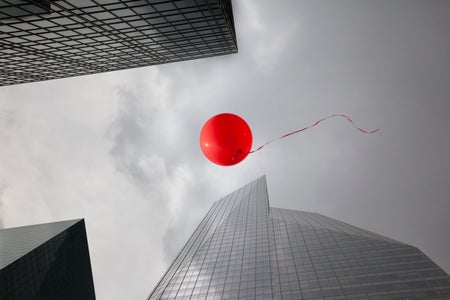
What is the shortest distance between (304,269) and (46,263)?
139 ft

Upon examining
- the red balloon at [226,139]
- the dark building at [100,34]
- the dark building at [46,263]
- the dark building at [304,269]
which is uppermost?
the dark building at [100,34]

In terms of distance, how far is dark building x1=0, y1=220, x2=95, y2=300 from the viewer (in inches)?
1412

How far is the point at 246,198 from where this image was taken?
121875mm

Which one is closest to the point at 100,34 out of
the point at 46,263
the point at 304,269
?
the point at 46,263

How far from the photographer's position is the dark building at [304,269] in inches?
1802

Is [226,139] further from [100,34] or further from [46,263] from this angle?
[46,263]

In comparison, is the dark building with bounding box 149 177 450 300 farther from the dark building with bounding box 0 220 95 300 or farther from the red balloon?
the red balloon

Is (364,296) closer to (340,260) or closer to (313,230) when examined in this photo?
Result: (340,260)

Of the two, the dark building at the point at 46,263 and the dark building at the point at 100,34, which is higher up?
the dark building at the point at 100,34

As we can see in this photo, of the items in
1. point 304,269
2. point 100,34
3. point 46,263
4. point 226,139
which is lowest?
point 304,269

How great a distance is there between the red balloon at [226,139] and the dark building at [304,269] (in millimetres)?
45392

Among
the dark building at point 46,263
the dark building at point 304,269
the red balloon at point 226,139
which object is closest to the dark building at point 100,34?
the red balloon at point 226,139

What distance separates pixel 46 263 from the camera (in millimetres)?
42750

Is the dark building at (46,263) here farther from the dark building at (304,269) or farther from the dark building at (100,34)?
the dark building at (100,34)
